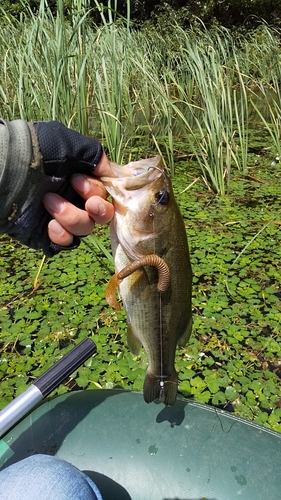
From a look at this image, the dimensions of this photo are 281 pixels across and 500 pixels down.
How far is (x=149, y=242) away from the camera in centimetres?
147

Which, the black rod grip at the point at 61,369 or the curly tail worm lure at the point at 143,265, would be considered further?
the black rod grip at the point at 61,369

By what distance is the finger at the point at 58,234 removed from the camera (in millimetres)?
1310

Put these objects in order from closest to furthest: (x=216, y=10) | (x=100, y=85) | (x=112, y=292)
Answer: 1. (x=112, y=292)
2. (x=100, y=85)
3. (x=216, y=10)

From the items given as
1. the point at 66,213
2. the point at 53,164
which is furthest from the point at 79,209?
the point at 53,164

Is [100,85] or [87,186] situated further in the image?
[100,85]

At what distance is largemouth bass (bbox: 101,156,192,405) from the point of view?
57.0 inches

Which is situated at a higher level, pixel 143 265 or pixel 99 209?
pixel 99 209

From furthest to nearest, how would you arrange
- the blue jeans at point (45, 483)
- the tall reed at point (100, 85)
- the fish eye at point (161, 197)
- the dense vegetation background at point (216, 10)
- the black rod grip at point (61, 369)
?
1. the dense vegetation background at point (216, 10)
2. the tall reed at point (100, 85)
3. the black rod grip at point (61, 369)
4. the fish eye at point (161, 197)
5. the blue jeans at point (45, 483)

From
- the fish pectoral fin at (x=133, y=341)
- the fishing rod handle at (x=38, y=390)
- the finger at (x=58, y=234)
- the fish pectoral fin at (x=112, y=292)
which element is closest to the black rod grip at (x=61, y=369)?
the fishing rod handle at (x=38, y=390)

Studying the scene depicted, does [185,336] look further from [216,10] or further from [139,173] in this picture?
[216,10]

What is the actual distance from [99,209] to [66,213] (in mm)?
99

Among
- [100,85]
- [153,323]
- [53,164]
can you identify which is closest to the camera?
[53,164]

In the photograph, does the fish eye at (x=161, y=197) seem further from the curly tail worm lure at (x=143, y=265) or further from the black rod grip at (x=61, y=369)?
the black rod grip at (x=61, y=369)

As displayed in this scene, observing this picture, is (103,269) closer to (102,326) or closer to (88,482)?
(102,326)
